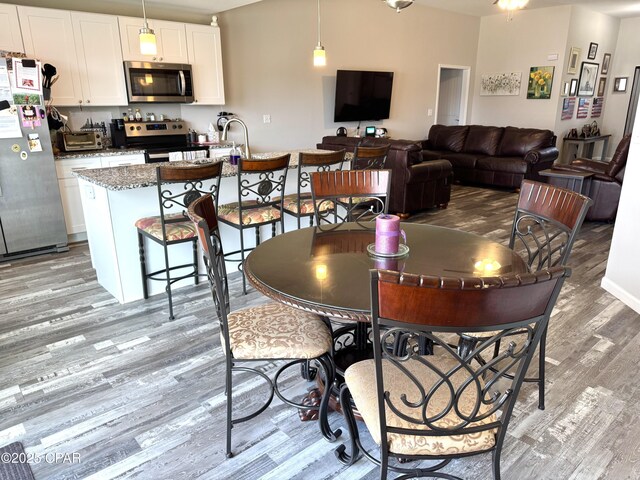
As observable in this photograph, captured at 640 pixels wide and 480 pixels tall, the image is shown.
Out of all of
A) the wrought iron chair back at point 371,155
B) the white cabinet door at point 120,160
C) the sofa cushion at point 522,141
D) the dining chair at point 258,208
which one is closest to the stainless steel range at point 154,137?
the white cabinet door at point 120,160

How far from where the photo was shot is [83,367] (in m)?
2.44

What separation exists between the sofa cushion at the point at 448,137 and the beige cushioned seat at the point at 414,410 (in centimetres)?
713

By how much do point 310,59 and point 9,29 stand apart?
377cm

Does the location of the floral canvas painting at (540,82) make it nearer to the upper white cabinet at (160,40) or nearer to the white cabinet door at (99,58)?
the upper white cabinet at (160,40)

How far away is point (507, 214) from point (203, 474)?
5051 millimetres

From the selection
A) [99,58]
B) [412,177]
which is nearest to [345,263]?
[412,177]

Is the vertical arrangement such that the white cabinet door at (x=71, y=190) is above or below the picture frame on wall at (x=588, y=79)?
below

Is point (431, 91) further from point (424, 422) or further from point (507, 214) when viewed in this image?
point (424, 422)

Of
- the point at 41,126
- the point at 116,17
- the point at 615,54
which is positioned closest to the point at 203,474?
the point at 41,126

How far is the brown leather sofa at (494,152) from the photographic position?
693cm

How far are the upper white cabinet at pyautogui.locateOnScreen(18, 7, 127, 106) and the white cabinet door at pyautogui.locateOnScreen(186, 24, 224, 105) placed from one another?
846 mm

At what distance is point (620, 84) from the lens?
9.15 metres

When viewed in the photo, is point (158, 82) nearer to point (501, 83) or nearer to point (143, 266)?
point (143, 266)

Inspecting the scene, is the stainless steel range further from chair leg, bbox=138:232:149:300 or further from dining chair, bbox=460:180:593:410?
dining chair, bbox=460:180:593:410
